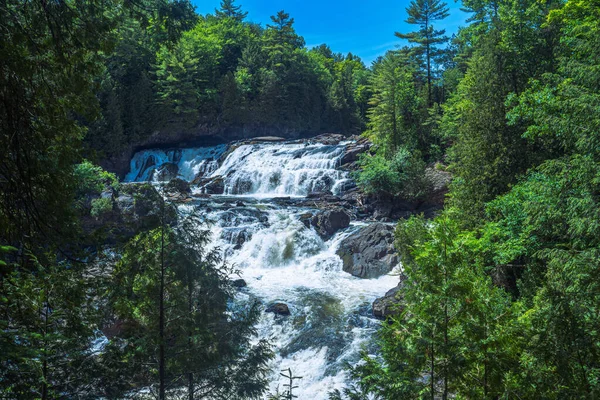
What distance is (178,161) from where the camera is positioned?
37188 millimetres

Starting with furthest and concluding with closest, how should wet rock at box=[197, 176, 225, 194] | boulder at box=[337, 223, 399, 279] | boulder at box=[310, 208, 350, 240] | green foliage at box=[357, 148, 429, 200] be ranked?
wet rock at box=[197, 176, 225, 194], green foliage at box=[357, 148, 429, 200], boulder at box=[310, 208, 350, 240], boulder at box=[337, 223, 399, 279]

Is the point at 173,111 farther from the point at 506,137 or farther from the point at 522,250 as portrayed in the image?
the point at 522,250

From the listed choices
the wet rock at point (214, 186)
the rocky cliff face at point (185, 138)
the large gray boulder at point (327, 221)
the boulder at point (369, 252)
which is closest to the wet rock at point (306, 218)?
the large gray boulder at point (327, 221)

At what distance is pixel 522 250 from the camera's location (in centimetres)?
1001

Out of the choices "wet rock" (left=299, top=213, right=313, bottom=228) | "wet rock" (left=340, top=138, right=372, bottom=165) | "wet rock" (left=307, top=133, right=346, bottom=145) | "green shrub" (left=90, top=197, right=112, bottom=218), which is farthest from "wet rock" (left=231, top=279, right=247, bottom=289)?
"wet rock" (left=307, top=133, right=346, bottom=145)

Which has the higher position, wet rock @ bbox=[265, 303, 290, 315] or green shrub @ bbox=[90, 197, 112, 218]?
green shrub @ bbox=[90, 197, 112, 218]

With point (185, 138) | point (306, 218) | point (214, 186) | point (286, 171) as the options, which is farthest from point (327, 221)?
point (185, 138)

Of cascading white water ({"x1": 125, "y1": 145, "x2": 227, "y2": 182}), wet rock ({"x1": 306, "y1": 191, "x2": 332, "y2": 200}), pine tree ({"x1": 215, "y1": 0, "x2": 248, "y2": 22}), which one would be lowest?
wet rock ({"x1": 306, "y1": 191, "x2": 332, "y2": 200})

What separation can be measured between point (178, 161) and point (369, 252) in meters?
25.6

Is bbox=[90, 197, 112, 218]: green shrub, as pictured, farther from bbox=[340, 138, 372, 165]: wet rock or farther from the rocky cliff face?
the rocky cliff face

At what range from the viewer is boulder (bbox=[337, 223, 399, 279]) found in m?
16.7

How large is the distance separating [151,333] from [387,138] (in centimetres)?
2463

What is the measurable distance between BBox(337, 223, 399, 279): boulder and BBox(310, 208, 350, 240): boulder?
1.20 meters

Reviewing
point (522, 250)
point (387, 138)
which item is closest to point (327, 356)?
point (522, 250)
